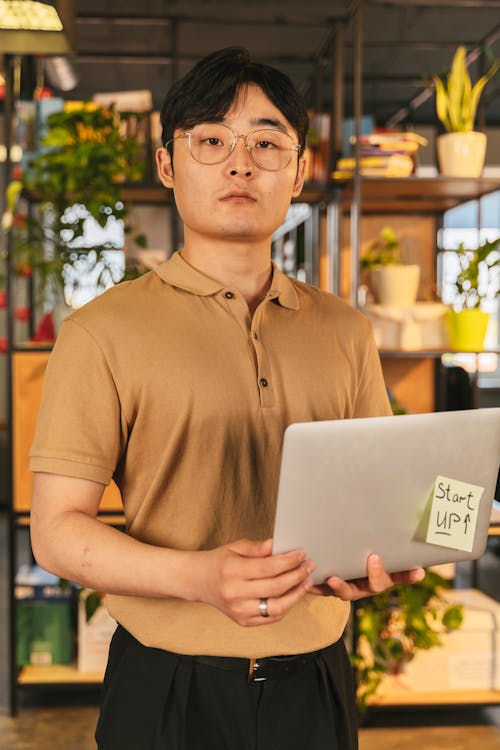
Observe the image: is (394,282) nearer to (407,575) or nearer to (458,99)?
(458,99)

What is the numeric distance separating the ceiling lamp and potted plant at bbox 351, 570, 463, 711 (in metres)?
2.02

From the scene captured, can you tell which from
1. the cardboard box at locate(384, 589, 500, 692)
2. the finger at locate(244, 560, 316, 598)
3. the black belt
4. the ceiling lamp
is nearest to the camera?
the finger at locate(244, 560, 316, 598)

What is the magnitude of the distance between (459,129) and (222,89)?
1985mm

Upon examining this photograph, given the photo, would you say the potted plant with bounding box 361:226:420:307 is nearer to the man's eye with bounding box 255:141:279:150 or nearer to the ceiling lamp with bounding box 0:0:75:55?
the ceiling lamp with bounding box 0:0:75:55

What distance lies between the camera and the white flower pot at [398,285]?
3.15m

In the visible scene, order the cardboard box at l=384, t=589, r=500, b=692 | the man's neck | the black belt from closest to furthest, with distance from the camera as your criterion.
A: the black belt → the man's neck → the cardboard box at l=384, t=589, r=500, b=692

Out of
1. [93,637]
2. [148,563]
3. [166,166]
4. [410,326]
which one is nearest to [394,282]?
[410,326]

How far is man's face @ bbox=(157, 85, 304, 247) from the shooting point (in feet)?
4.36

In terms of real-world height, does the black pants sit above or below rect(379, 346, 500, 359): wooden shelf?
below

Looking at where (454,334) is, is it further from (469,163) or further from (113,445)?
(113,445)

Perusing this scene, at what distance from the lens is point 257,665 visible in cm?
131

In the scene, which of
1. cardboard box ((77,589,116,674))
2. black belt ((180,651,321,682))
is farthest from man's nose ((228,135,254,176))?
cardboard box ((77,589,116,674))

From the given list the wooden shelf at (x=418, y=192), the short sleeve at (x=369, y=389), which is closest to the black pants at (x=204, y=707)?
the short sleeve at (x=369, y=389)

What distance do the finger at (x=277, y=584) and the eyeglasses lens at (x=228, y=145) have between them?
62 centimetres
